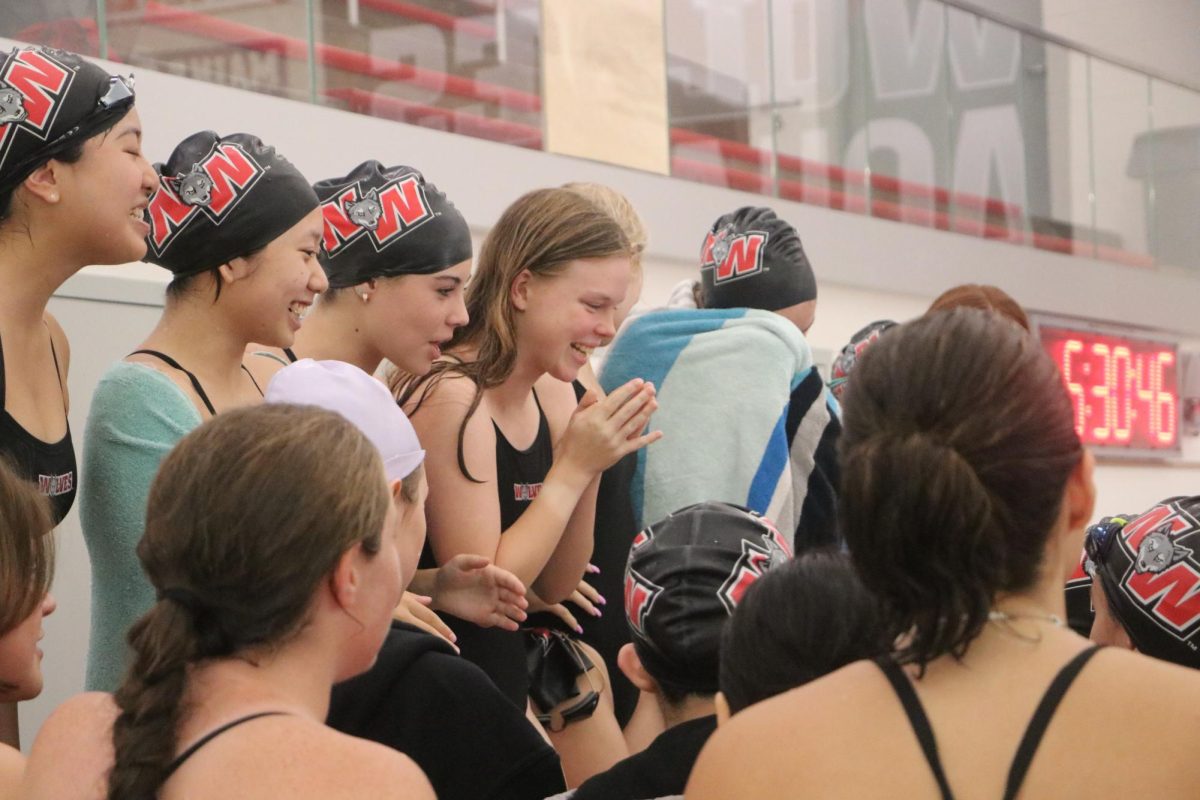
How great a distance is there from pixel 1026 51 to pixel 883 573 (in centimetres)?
868

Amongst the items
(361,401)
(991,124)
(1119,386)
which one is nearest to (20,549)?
(361,401)

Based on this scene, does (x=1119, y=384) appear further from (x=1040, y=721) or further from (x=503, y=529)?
(x=1040, y=721)

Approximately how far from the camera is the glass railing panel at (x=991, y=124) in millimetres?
8656

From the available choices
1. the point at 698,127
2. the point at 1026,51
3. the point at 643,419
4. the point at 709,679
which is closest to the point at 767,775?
the point at 709,679

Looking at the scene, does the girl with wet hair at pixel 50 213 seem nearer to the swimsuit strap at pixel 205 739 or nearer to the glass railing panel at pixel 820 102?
the swimsuit strap at pixel 205 739

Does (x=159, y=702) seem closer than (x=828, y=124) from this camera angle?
Yes

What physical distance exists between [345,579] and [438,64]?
482 cm

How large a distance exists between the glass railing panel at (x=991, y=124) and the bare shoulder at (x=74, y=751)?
780cm

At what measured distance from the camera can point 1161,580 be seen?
2.04 metres

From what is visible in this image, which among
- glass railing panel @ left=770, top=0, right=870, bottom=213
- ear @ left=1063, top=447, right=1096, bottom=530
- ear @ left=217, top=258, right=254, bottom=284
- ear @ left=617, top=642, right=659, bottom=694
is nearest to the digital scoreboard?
glass railing panel @ left=770, top=0, right=870, bottom=213

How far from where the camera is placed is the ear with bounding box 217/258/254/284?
237 centimetres

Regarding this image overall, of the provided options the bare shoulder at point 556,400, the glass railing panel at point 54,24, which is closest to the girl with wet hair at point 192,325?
the bare shoulder at point 556,400

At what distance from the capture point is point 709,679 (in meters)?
1.69

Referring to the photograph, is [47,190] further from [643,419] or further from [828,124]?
[828,124]
